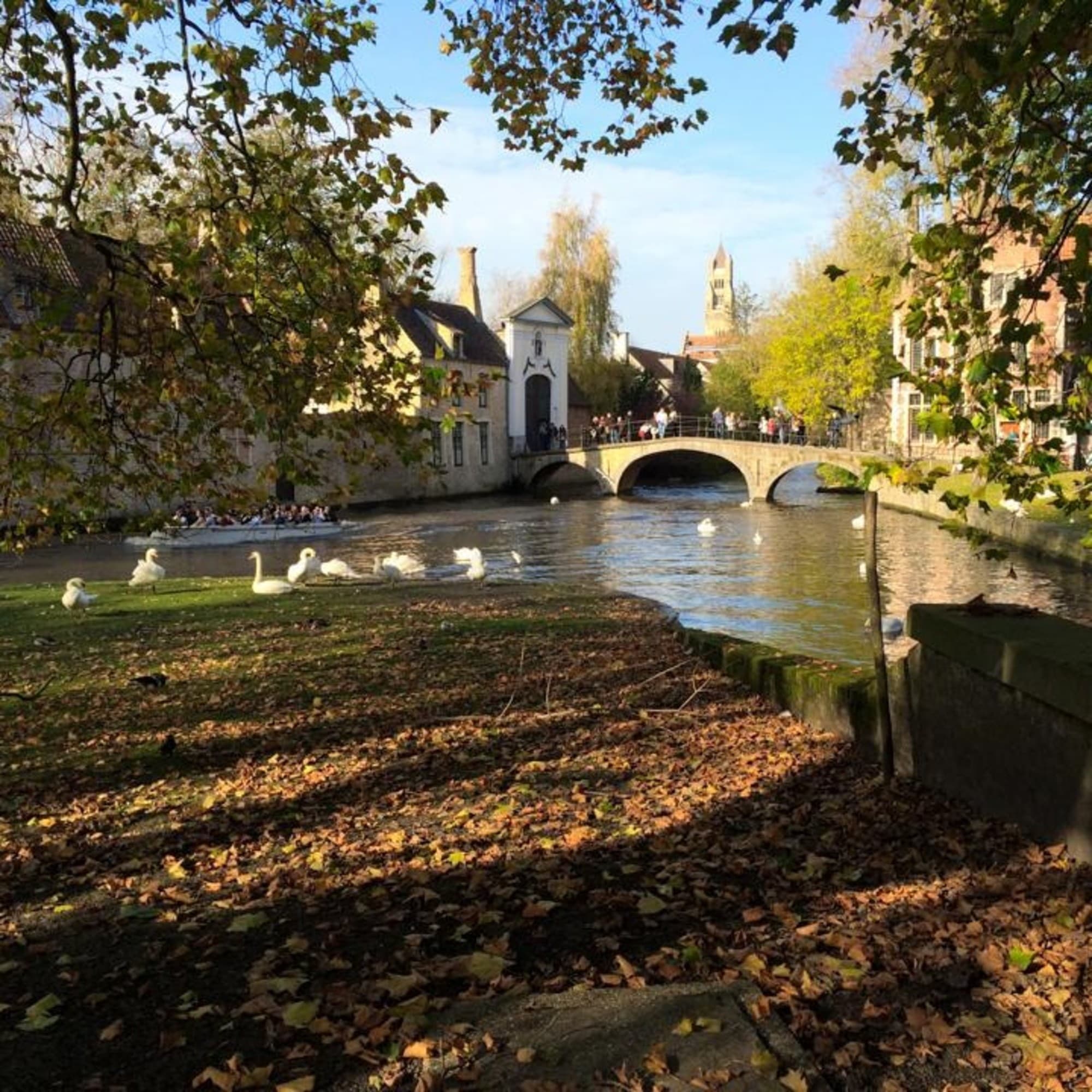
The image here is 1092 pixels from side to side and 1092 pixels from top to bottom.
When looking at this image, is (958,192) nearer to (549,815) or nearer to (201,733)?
(549,815)

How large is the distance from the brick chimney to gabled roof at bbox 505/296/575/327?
134 inches

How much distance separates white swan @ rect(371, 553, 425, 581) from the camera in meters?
20.2

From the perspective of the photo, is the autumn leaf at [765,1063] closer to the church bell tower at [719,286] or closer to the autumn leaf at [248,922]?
the autumn leaf at [248,922]

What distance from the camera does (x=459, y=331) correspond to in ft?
182

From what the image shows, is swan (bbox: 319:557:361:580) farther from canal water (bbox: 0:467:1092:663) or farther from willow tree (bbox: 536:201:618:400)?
willow tree (bbox: 536:201:618:400)

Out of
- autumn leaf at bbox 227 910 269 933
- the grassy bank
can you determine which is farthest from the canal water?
autumn leaf at bbox 227 910 269 933

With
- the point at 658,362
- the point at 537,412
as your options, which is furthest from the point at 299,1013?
the point at 658,362

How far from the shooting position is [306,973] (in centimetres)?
354

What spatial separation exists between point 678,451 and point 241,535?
26.8 metres

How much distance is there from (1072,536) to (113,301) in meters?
21.6

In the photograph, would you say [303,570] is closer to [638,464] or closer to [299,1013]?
[299,1013]

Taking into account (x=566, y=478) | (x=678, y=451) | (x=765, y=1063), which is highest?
(x=678, y=451)

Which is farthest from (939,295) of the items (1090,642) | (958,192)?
(1090,642)

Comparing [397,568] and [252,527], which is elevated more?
[397,568]
